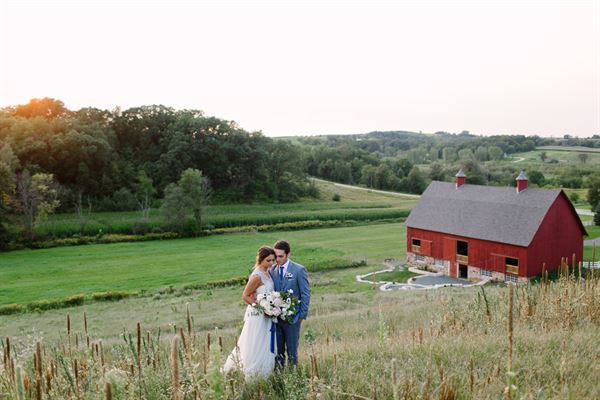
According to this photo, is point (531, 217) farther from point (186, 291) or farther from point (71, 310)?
point (71, 310)

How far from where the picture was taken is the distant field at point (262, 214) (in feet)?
147

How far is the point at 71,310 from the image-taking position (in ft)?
81.0

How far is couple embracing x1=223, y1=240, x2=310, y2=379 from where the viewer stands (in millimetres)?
7262

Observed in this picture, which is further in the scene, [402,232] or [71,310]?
[402,232]

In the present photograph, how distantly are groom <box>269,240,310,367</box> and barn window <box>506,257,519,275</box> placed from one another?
25.0 metres

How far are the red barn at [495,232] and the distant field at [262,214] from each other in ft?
70.6

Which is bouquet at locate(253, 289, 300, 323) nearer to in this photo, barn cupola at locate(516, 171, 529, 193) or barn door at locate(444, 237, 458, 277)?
barn door at locate(444, 237, 458, 277)

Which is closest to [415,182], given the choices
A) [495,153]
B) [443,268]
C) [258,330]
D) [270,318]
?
[495,153]

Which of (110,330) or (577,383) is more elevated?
(577,383)

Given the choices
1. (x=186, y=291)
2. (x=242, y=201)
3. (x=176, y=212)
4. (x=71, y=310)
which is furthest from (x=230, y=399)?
(x=242, y=201)

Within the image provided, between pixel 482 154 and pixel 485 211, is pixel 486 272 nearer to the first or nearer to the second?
pixel 485 211

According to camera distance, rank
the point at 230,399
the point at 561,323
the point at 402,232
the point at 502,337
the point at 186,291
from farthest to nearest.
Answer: the point at 402,232 < the point at 186,291 < the point at 561,323 < the point at 502,337 < the point at 230,399

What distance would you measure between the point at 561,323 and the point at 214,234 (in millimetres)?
43732

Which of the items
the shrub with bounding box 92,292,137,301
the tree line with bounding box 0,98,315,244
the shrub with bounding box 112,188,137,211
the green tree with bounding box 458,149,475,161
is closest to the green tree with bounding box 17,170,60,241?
the tree line with bounding box 0,98,315,244
